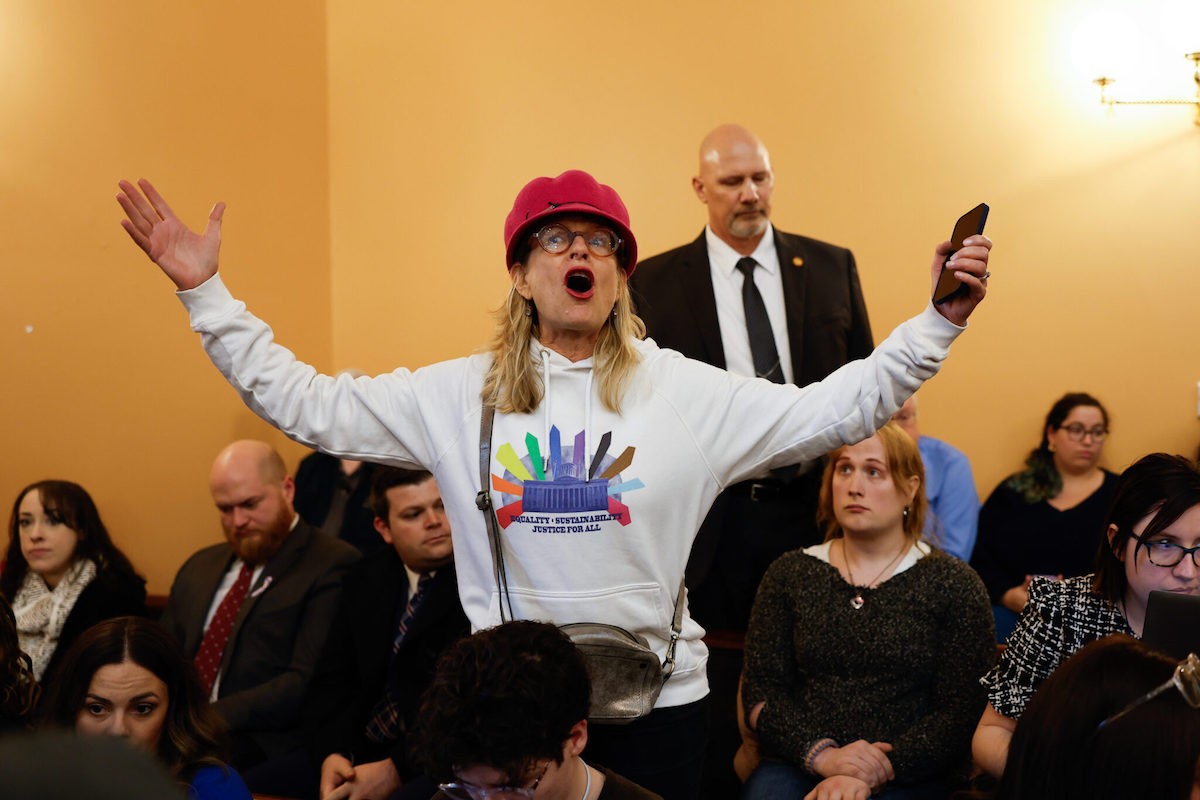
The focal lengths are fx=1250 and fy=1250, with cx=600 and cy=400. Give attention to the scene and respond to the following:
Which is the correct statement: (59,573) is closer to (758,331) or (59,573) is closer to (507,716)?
(758,331)

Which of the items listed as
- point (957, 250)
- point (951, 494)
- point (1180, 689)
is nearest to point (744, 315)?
point (951, 494)

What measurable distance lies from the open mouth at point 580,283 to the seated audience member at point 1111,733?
921 millimetres

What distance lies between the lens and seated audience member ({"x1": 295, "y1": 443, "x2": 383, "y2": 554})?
4371mm

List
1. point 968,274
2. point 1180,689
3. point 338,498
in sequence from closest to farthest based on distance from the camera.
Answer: point 1180,689 < point 968,274 < point 338,498

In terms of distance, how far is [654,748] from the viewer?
1973 mm

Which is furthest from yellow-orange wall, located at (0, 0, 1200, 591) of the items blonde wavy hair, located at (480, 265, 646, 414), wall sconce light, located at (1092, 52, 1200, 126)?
blonde wavy hair, located at (480, 265, 646, 414)

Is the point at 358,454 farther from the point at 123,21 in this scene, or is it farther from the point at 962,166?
the point at 962,166

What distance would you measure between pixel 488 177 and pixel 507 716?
3443mm

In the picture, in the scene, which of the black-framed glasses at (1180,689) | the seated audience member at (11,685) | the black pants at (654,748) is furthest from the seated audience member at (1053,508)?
the seated audience member at (11,685)

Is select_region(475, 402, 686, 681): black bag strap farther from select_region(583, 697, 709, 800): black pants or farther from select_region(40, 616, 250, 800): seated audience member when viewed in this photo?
select_region(40, 616, 250, 800): seated audience member

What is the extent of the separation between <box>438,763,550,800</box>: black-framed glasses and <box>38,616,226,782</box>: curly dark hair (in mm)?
715

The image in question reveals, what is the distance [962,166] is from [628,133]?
1.22m

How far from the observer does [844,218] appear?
178 inches

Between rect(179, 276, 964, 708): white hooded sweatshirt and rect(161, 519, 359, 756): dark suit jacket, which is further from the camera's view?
rect(161, 519, 359, 756): dark suit jacket
